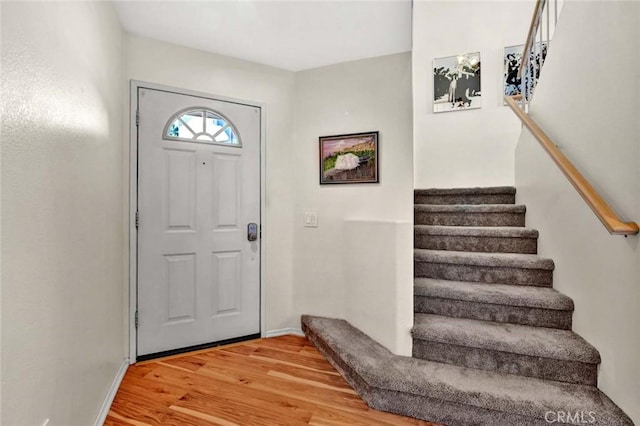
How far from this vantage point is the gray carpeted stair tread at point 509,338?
5.40ft

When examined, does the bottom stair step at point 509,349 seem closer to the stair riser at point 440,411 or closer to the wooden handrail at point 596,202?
the stair riser at point 440,411

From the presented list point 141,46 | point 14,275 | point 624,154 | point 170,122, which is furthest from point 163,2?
point 624,154

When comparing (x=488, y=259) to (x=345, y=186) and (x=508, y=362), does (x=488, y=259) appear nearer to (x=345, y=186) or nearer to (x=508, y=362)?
(x=508, y=362)

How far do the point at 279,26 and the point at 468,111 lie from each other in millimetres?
2552

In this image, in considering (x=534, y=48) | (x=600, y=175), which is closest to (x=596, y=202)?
(x=600, y=175)

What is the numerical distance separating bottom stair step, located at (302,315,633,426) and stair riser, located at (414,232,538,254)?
1.04m

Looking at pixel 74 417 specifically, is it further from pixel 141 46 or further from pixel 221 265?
pixel 141 46

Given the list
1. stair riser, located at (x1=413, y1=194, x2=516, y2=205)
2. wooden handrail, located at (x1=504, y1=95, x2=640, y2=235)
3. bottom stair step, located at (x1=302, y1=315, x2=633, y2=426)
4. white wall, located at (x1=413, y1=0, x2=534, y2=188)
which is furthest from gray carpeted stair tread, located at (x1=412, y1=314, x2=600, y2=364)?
white wall, located at (x1=413, y1=0, x2=534, y2=188)

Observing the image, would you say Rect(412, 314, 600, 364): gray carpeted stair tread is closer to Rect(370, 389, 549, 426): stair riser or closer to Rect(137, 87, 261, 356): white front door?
Rect(370, 389, 549, 426): stair riser

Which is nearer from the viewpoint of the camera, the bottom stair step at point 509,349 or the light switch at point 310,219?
the bottom stair step at point 509,349

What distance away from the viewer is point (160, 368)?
2213 millimetres

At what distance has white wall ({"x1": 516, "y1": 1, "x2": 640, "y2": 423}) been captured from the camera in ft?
A: 4.55

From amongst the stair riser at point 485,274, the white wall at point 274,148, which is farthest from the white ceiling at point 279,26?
the stair riser at point 485,274

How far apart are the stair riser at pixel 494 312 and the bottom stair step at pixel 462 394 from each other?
388 mm
